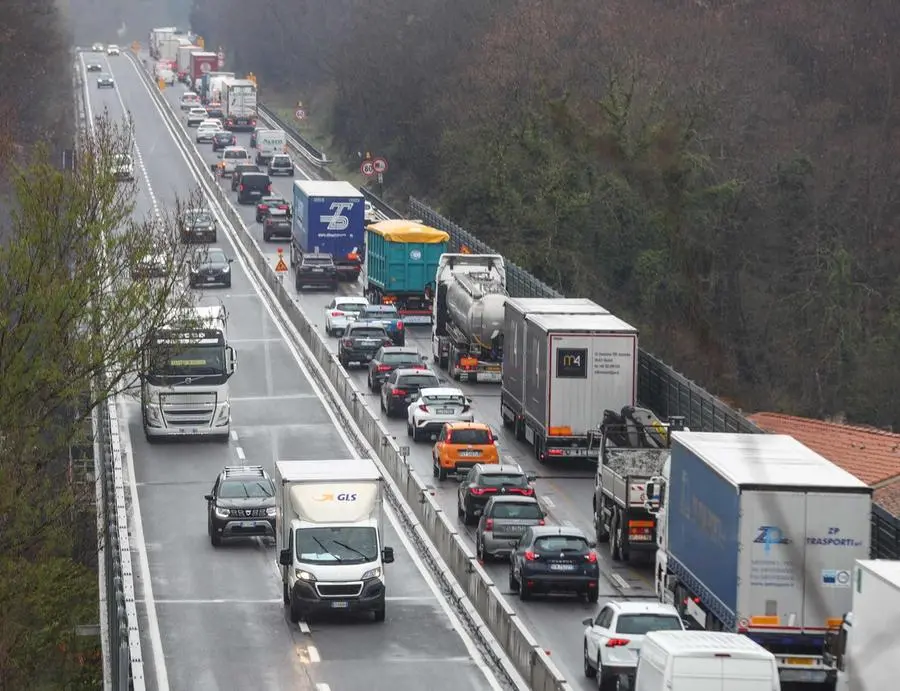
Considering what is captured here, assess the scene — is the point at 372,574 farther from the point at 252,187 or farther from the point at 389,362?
the point at 252,187

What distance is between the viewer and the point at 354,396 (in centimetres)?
4962

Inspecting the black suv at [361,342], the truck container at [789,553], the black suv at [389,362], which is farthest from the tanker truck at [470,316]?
the truck container at [789,553]

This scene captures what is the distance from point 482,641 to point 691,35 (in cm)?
7226

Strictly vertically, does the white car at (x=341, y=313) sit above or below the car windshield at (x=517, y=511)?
above

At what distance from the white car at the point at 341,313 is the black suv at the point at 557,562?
29.5 m

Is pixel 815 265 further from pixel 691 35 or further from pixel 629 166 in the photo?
pixel 691 35

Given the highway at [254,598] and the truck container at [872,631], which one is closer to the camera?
the truck container at [872,631]

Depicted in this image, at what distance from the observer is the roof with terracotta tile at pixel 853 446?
40850 mm

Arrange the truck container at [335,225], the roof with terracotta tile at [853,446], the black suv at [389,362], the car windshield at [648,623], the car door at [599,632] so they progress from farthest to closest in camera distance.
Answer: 1. the truck container at [335,225]
2. the black suv at [389,362]
3. the roof with terracotta tile at [853,446]
4. the car door at [599,632]
5. the car windshield at [648,623]

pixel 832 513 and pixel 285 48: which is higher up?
pixel 285 48

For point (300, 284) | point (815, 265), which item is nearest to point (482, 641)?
point (300, 284)

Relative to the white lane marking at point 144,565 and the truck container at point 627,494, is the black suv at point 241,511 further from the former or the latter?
the truck container at point 627,494

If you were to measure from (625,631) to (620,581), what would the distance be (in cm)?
817

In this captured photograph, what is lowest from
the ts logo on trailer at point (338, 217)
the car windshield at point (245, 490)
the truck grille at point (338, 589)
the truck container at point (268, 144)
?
the truck grille at point (338, 589)
